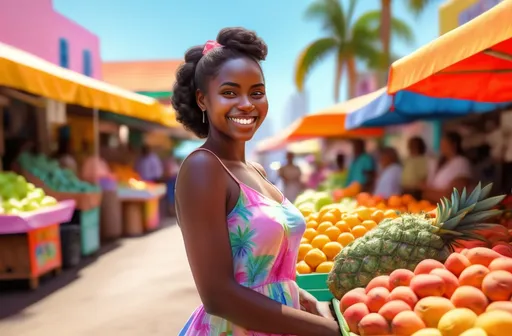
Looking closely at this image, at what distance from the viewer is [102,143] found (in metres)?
16.0

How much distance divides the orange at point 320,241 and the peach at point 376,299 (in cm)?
159

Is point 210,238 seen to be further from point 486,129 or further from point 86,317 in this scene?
point 486,129

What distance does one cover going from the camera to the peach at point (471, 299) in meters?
1.84

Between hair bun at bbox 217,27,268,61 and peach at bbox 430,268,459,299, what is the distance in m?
1.17

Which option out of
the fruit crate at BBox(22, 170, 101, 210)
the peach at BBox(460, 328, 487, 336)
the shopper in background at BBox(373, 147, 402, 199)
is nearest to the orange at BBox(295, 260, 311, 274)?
the peach at BBox(460, 328, 487, 336)

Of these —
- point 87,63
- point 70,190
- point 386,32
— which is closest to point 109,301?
point 70,190

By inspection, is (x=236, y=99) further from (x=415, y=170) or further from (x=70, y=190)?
(x=70, y=190)

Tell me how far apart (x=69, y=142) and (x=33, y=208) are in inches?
139

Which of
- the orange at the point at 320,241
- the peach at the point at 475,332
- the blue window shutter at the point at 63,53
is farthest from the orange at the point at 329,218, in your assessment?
the blue window shutter at the point at 63,53

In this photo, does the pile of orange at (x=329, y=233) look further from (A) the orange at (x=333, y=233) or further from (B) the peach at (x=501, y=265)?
(B) the peach at (x=501, y=265)

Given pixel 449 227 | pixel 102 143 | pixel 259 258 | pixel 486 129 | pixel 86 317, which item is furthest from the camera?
pixel 102 143

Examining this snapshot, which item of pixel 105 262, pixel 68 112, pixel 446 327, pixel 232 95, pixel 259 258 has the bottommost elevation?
pixel 105 262

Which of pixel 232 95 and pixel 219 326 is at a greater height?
A: pixel 232 95

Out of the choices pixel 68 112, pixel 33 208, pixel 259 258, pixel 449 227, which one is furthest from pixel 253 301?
pixel 68 112
